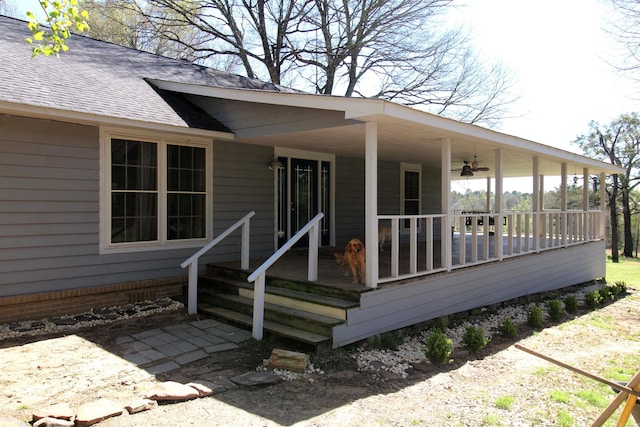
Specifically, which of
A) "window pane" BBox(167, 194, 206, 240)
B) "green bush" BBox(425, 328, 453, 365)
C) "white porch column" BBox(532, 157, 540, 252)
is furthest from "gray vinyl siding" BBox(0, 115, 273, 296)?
"white porch column" BBox(532, 157, 540, 252)

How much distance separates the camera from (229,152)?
7.48m

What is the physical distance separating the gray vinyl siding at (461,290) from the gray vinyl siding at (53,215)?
337cm

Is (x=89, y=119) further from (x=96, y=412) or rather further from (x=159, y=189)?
(x=96, y=412)

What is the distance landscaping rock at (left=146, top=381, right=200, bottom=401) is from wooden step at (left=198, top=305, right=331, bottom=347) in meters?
1.32

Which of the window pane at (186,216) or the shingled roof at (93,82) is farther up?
the shingled roof at (93,82)

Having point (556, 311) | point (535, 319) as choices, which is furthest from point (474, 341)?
point (556, 311)

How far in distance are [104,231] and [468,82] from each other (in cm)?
1545

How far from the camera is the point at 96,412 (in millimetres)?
3189

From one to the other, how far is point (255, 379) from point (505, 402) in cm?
211

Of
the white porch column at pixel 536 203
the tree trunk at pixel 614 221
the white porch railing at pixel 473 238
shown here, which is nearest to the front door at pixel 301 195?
the white porch railing at pixel 473 238

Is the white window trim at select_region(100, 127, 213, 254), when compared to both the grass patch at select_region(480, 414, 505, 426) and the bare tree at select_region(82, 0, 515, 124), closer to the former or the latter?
the grass patch at select_region(480, 414, 505, 426)

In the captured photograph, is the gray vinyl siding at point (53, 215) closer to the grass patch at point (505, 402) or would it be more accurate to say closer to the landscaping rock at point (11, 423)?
the landscaping rock at point (11, 423)

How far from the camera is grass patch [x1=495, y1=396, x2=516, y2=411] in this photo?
11.8 ft

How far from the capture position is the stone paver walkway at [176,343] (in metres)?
4.41
